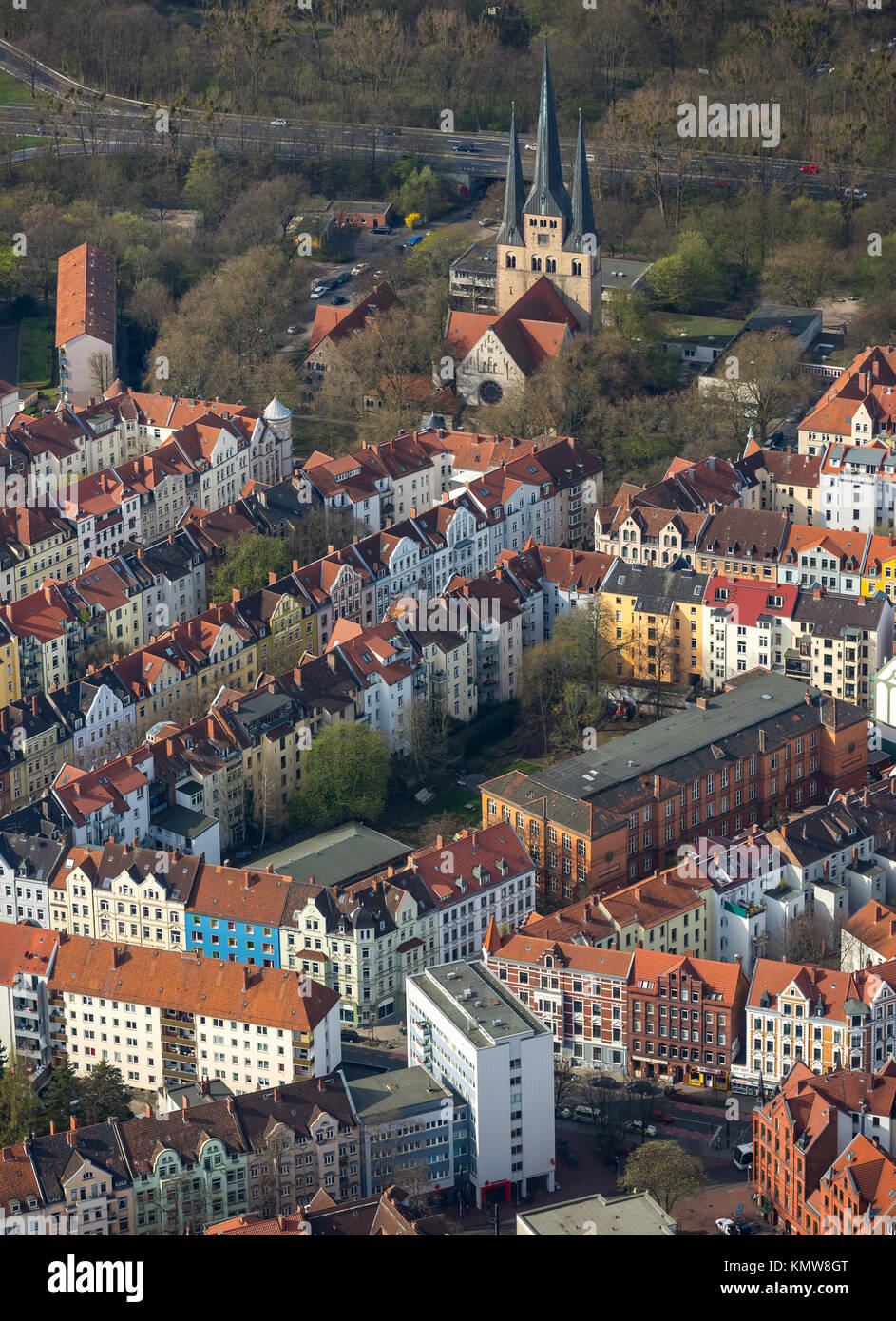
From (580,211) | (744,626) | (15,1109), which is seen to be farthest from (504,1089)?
(580,211)

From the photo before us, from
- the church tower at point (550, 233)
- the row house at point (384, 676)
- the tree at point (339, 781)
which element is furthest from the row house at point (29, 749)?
the church tower at point (550, 233)

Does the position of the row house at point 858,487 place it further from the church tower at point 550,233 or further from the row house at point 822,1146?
the row house at point 822,1146

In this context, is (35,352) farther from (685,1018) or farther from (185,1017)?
(685,1018)

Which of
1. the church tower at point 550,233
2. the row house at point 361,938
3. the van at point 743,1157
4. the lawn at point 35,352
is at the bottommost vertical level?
the van at point 743,1157

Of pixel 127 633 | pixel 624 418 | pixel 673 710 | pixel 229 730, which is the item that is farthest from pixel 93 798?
pixel 624 418

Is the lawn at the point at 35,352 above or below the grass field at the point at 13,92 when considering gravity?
below

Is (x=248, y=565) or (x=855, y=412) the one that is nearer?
(x=248, y=565)
